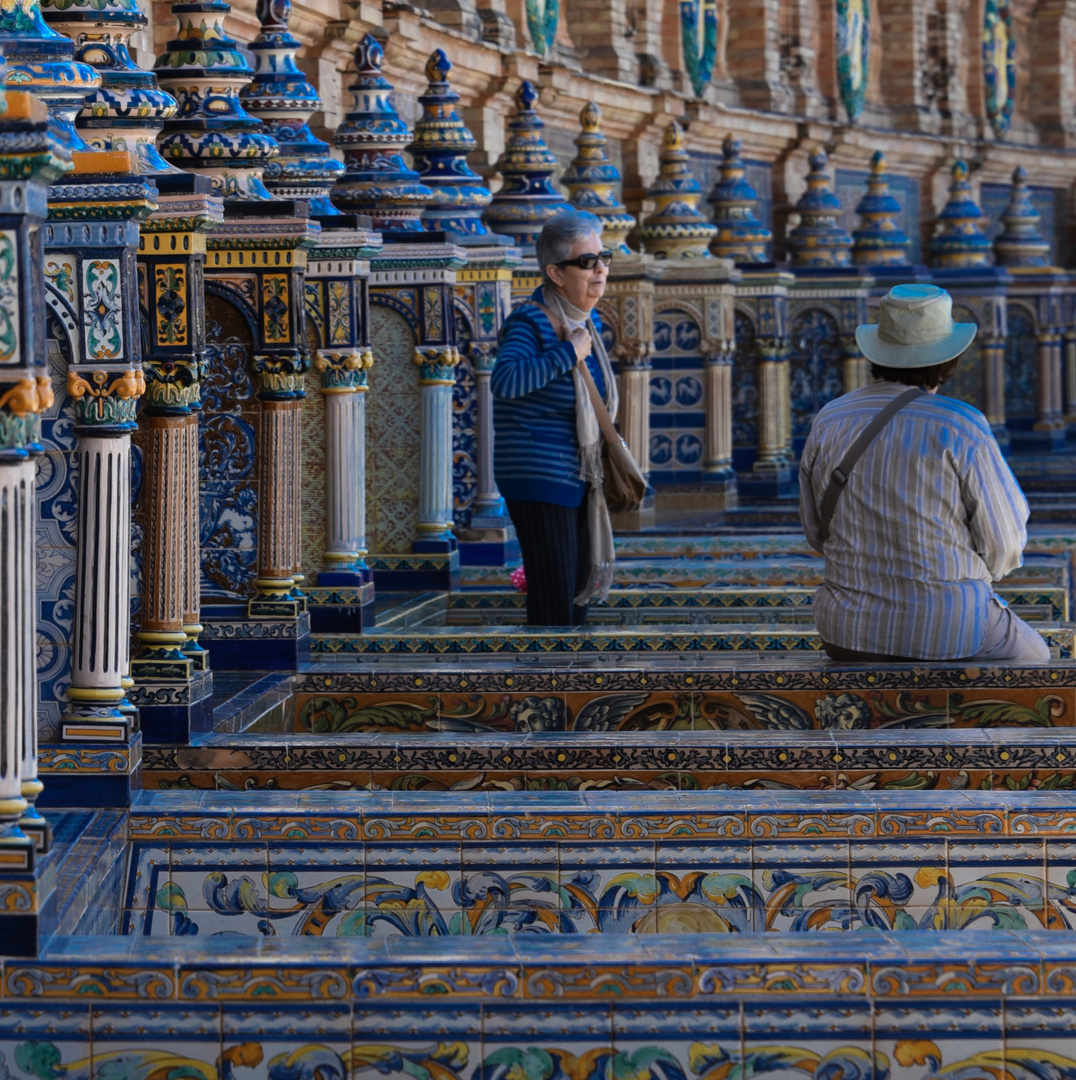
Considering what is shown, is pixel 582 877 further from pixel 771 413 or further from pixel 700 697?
pixel 771 413

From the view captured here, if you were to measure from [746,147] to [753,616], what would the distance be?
68.9 feet

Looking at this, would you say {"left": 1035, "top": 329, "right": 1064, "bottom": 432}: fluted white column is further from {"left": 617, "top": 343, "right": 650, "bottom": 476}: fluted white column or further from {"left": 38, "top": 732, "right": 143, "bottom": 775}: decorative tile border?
{"left": 38, "top": 732, "right": 143, "bottom": 775}: decorative tile border

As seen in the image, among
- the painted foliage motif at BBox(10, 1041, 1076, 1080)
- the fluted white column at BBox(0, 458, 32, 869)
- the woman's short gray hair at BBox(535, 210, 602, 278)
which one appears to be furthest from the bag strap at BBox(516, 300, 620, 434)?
the painted foliage motif at BBox(10, 1041, 1076, 1080)

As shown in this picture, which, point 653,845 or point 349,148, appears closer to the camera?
point 653,845

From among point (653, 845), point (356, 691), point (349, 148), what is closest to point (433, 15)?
point (349, 148)

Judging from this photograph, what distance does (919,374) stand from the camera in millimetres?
6250

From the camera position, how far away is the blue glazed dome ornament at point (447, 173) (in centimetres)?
1082

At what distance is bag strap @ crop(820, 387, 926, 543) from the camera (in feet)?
20.1

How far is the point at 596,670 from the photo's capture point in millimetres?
6406

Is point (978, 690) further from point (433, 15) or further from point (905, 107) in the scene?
point (905, 107)

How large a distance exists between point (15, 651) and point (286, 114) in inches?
189

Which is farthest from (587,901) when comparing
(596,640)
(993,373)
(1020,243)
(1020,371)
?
(1020,243)

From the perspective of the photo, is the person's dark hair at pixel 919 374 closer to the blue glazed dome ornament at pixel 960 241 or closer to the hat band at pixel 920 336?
the hat band at pixel 920 336

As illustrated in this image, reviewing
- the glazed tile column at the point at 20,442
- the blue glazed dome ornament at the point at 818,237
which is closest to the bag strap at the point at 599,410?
the glazed tile column at the point at 20,442
